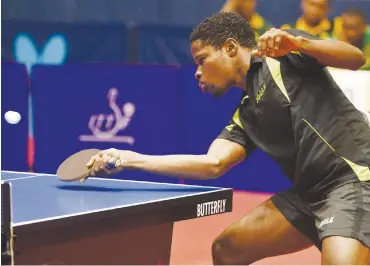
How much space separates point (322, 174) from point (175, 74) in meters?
3.94

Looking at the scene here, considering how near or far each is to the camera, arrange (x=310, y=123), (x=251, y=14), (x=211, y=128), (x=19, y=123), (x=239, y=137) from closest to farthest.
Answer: (x=310, y=123) < (x=239, y=137) < (x=211, y=128) < (x=19, y=123) < (x=251, y=14)

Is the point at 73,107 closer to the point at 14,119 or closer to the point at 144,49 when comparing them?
the point at 144,49

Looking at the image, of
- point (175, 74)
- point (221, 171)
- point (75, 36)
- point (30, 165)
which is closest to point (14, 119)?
point (221, 171)

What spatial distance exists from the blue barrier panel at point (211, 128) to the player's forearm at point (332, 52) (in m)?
4.01

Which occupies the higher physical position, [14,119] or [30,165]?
[14,119]

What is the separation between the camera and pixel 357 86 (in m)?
6.57

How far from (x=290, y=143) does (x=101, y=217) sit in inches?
31.9

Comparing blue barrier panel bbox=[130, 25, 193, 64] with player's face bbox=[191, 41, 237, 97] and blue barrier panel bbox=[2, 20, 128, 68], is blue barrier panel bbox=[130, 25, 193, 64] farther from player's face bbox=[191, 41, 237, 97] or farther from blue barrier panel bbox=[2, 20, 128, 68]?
player's face bbox=[191, 41, 237, 97]

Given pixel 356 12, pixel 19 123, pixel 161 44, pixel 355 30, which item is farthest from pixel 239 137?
pixel 161 44

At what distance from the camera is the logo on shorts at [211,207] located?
11.2ft

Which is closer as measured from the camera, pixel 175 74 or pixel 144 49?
pixel 175 74

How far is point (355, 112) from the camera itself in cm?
330

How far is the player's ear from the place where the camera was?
3.41 metres

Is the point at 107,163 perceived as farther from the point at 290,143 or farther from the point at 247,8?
the point at 247,8
